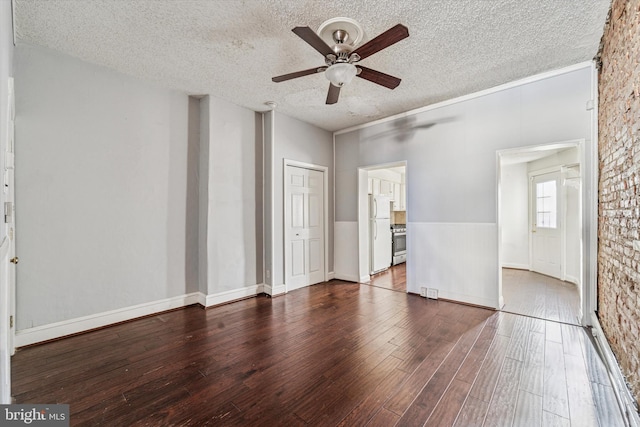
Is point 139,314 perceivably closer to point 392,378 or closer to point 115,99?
point 115,99

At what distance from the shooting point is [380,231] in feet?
18.7

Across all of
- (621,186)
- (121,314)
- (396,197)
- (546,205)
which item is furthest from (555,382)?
(396,197)

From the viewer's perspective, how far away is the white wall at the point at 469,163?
3.14 meters

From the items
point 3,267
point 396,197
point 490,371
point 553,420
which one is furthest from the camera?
point 396,197

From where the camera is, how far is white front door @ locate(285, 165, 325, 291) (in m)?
4.54

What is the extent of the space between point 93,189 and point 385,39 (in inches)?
128

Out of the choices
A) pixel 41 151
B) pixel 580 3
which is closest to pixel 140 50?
pixel 41 151

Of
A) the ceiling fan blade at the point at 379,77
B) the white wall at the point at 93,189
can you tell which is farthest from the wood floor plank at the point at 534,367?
the white wall at the point at 93,189

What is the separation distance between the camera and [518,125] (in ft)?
11.1

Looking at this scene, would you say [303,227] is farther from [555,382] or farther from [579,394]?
[579,394]

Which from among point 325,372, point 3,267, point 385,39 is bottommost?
point 325,372

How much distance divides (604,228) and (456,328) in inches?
65.1

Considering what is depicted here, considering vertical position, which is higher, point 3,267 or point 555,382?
point 3,267

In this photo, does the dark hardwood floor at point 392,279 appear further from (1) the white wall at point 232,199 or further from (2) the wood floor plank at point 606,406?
(2) the wood floor plank at point 606,406
